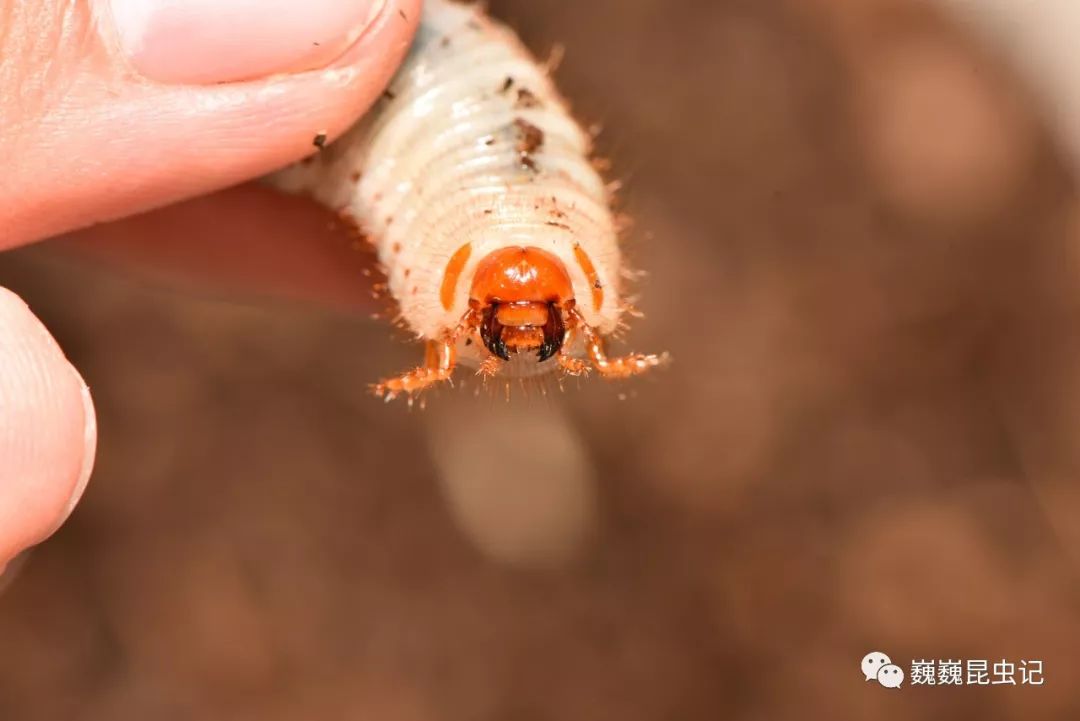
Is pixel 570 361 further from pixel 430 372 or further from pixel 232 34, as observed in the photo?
pixel 232 34

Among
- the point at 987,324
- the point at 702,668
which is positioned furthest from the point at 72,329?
the point at 987,324

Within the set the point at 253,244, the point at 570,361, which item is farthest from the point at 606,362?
the point at 253,244

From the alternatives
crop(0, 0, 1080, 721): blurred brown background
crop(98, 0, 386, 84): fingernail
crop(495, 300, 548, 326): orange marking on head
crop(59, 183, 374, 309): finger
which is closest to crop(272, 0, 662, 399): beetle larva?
crop(495, 300, 548, 326): orange marking on head

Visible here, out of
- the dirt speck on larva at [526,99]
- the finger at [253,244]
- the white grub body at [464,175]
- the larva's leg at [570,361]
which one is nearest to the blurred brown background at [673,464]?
the finger at [253,244]

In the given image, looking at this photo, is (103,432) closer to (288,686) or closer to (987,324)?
(288,686)

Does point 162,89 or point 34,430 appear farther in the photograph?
point 162,89
